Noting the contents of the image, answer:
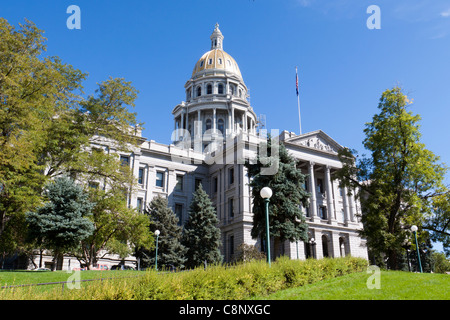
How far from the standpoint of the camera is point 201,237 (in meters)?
37.3

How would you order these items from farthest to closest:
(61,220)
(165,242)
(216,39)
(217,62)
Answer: (216,39)
(217,62)
(165,242)
(61,220)

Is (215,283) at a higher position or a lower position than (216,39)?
lower

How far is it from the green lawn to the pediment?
107 feet

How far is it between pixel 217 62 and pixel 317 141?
1353 inches

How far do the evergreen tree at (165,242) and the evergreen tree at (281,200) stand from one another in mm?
9600

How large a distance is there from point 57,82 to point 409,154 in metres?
22.9

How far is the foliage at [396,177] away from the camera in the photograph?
23406mm

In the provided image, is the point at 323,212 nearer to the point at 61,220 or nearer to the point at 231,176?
the point at 231,176

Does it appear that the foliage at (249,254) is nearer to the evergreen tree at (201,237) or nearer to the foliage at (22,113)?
the evergreen tree at (201,237)

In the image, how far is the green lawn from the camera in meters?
11.5

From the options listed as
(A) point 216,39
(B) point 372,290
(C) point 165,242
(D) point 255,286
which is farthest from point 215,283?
(A) point 216,39

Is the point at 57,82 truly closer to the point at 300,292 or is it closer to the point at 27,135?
the point at 27,135
